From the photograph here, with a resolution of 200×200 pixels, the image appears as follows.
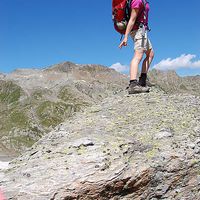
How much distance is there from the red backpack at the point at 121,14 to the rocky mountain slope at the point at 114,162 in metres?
3.94

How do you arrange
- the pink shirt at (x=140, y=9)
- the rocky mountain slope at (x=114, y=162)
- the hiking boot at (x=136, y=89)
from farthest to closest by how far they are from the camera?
the hiking boot at (x=136, y=89), the pink shirt at (x=140, y=9), the rocky mountain slope at (x=114, y=162)

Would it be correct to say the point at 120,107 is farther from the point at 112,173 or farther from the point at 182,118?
the point at 112,173

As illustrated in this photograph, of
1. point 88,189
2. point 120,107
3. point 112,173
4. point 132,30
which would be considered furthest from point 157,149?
point 132,30

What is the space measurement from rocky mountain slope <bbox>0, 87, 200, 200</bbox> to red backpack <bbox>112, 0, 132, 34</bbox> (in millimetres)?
3940

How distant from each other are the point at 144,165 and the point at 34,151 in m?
3.26

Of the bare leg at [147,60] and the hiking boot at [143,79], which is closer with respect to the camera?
the bare leg at [147,60]

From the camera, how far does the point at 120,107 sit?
43.9 ft

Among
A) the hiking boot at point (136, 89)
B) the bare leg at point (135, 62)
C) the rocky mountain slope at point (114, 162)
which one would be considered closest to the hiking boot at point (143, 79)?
the hiking boot at point (136, 89)

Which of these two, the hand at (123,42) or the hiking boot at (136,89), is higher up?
the hand at (123,42)

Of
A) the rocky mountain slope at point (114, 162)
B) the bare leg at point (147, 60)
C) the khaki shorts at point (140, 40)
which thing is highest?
the khaki shorts at point (140, 40)

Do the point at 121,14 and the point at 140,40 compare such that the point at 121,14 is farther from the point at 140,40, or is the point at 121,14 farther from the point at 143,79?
the point at 143,79

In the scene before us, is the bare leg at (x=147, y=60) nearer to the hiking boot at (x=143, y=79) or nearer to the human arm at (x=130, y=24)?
the hiking boot at (x=143, y=79)

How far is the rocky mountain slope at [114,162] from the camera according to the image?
892cm

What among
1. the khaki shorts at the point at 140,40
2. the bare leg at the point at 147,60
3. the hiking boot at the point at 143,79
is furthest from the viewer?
the hiking boot at the point at 143,79
